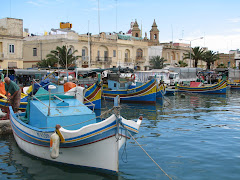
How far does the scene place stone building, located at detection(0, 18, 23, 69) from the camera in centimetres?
3606

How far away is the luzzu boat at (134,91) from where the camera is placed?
25.2 metres

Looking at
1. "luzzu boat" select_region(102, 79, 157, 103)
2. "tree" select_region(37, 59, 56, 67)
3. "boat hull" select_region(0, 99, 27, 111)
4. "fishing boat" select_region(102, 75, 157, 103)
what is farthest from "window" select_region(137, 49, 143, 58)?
"boat hull" select_region(0, 99, 27, 111)

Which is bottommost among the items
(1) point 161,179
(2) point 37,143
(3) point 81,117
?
(1) point 161,179

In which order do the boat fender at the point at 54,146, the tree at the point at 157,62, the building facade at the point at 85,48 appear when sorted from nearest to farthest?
the boat fender at the point at 54,146 → the building facade at the point at 85,48 → the tree at the point at 157,62

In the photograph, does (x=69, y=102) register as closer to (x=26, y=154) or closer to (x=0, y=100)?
(x=26, y=154)

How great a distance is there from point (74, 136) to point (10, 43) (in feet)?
106

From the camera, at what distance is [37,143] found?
8.89 meters

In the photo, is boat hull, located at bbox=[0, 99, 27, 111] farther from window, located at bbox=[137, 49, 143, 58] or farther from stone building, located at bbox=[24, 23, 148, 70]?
window, located at bbox=[137, 49, 143, 58]

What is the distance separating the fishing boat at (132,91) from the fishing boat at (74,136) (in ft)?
50.9

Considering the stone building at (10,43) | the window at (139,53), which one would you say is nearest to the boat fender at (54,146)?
the stone building at (10,43)

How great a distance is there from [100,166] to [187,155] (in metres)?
3.53

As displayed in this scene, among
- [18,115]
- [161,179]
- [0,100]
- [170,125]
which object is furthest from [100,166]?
[0,100]

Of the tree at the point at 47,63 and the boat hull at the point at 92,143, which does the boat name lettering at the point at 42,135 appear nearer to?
the boat hull at the point at 92,143

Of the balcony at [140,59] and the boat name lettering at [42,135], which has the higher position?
Result: the balcony at [140,59]
